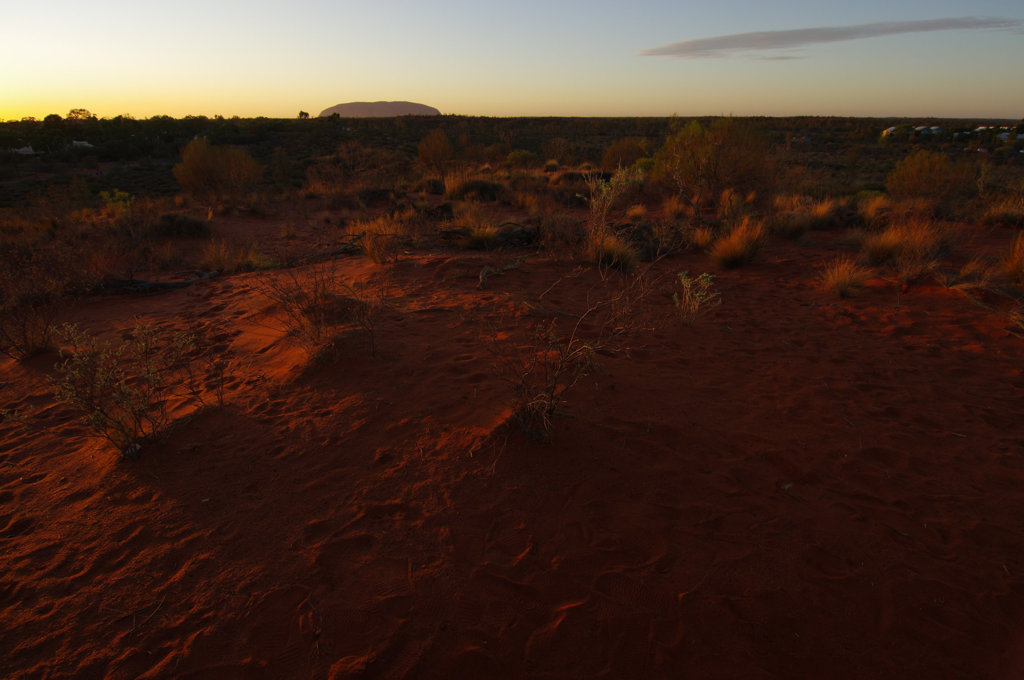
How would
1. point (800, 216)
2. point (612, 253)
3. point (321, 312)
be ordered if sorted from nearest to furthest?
1. point (321, 312)
2. point (612, 253)
3. point (800, 216)

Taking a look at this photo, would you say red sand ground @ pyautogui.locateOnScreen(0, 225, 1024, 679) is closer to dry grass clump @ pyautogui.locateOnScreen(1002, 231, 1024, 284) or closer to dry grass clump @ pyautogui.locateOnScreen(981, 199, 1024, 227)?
dry grass clump @ pyautogui.locateOnScreen(1002, 231, 1024, 284)

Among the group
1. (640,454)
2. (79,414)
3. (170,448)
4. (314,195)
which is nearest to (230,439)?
(170,448)

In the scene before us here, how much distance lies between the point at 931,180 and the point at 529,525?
15.0 m

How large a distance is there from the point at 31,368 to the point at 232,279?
10.8 ft

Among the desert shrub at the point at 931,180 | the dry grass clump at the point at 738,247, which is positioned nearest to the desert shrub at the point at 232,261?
the dry grass clump at the point at 738,247

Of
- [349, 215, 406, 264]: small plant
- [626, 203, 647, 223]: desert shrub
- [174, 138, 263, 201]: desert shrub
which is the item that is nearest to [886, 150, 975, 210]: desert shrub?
[626, 203, 647, 223]: desert shrub

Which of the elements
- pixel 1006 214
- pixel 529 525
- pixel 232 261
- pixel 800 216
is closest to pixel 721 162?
pixel 800 216

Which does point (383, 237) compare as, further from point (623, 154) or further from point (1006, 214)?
point (623, 154)

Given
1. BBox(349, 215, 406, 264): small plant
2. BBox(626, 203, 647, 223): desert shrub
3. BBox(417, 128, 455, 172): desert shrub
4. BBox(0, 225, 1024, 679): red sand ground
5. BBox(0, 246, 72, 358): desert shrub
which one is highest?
BBox(417, 128, 455, 172): desert shrub

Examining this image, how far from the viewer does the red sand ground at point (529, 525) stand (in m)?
2.13

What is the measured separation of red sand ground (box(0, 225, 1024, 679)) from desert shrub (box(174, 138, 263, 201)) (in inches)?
522

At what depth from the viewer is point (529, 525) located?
271cm

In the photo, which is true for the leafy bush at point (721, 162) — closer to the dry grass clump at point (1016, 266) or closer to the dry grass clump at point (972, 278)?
the dry grass clump at point (972, 278)

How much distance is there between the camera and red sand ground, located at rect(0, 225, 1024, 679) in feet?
6.98
